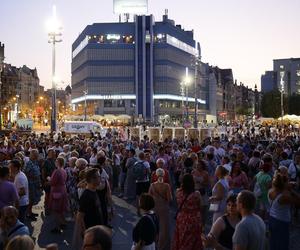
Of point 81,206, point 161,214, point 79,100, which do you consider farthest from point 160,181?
point 79,100

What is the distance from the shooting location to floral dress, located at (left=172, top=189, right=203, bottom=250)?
811cm

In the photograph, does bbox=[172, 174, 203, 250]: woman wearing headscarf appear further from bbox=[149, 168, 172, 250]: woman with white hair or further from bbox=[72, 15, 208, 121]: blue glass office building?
bbox=[72, 15, 208, 121]: blue glass office building

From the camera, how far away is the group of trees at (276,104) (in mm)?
110850

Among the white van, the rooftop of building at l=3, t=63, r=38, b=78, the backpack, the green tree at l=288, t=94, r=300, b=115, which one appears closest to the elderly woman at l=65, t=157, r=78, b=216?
the backpack

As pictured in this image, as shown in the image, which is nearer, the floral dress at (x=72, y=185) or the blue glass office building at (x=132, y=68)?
the floral dress at (x=72, y=185)

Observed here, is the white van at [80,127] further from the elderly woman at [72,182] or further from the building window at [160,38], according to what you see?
the building window at [160,38]

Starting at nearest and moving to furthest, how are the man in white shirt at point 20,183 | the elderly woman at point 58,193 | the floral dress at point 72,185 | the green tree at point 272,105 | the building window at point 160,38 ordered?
1. the man in white shirt at point 20,183
2. the elderly woman at point 58,193
3. the floral dress at point 72,185
4. the green tree at point 272,105
5. the building window at point 160,38

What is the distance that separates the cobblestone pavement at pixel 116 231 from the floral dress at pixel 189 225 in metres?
2.94

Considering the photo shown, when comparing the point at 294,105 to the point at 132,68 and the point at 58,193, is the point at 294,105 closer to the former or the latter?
the point at 132,68

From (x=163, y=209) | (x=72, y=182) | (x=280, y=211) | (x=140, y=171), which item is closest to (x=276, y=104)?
(x=140, y=171)

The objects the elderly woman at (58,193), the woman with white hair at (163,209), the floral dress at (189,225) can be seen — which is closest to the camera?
the floral dress at (189,225)

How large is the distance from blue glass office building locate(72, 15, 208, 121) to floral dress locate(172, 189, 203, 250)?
110 m

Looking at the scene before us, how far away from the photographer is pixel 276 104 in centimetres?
11075

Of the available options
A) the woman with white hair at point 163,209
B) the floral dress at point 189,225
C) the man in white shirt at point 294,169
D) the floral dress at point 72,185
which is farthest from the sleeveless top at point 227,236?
the man in white shirt at point 294,169
